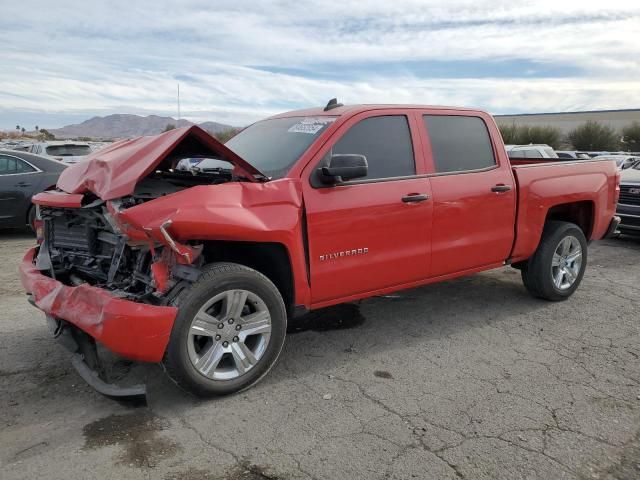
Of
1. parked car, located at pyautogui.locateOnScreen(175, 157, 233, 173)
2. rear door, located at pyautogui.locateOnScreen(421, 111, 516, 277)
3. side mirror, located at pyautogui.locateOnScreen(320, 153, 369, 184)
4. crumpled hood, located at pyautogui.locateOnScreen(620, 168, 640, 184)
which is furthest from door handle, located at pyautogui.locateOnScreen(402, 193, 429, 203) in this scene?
crumpled hood, located at pyautogui.locateOnScreen(620, 168, 640, 184)

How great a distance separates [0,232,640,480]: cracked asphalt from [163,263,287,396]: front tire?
0.17 meters

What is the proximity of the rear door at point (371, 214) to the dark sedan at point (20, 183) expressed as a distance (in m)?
6.60

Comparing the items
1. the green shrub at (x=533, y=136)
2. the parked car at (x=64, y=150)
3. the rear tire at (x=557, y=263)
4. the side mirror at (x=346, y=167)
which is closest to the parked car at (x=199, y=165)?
the side mirror at (x=346, y=167)

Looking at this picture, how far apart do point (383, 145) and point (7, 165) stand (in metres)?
7.50

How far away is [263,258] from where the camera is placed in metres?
3.91

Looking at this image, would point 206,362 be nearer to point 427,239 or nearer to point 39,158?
point 427,239

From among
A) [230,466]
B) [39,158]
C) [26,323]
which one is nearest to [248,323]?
[230,466]

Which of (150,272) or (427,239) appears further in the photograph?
(427,239)

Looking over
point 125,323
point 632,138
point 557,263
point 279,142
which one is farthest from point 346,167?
point 632,138

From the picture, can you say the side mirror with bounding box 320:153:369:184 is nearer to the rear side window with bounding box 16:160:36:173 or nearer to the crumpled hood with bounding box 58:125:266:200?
the crumpled hood with bounding box 58:125:266:200

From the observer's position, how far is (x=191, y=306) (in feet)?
10.9

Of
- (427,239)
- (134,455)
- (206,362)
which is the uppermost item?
(427,239)

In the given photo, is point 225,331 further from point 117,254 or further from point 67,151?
point 67,151

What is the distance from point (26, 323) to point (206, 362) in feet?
7.69
